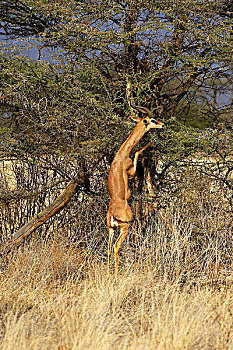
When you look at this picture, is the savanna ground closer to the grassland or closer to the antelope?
the grassland

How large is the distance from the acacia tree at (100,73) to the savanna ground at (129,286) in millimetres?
899

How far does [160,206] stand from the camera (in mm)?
6168

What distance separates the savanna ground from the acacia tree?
35.4 inches

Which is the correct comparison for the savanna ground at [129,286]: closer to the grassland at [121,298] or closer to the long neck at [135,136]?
the grassland at [121,298]

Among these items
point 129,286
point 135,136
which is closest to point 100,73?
point 135,136

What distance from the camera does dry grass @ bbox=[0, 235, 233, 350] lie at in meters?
3.44

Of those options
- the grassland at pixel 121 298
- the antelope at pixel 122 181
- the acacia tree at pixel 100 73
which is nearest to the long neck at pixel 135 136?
the antelope at pixel 122 181

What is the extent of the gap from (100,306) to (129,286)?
0.67 metres

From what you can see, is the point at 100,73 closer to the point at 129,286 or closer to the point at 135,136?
the point at 135,136

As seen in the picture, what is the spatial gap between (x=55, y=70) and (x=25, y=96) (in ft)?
1.80

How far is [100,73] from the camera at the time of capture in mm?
5797

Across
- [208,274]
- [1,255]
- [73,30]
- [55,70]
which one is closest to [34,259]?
[1,255]

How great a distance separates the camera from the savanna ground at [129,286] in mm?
3510

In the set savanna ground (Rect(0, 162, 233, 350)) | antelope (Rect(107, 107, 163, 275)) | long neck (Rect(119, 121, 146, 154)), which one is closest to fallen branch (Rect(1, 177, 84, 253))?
savanna ground (Rect(0, 162, 233, 350))
